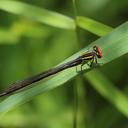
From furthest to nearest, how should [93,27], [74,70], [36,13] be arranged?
[36,13] < [93,27] < [74,70]

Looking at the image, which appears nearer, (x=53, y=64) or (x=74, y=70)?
(x=74, y=70)

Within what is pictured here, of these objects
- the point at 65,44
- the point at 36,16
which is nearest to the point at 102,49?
the point at 36,16

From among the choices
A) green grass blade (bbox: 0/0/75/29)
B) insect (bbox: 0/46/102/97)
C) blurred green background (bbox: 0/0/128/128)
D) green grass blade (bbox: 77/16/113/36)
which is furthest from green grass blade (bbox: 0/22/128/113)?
blurred green background (bbox: 0/0/128/128)

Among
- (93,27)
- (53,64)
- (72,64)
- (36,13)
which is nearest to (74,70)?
(72,64)

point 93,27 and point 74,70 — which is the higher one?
point 93,27

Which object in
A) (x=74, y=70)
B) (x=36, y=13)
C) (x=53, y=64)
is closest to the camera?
(x=74, y=70)

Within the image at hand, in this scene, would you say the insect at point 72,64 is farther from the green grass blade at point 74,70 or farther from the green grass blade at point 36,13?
the green grass blade at point 36,13

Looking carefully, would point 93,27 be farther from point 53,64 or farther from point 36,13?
Result: point 53,64

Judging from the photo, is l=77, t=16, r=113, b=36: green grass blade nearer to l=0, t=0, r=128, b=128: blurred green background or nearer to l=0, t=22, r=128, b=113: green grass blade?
l=0, t=22, r=128, b=113: green grass blade
